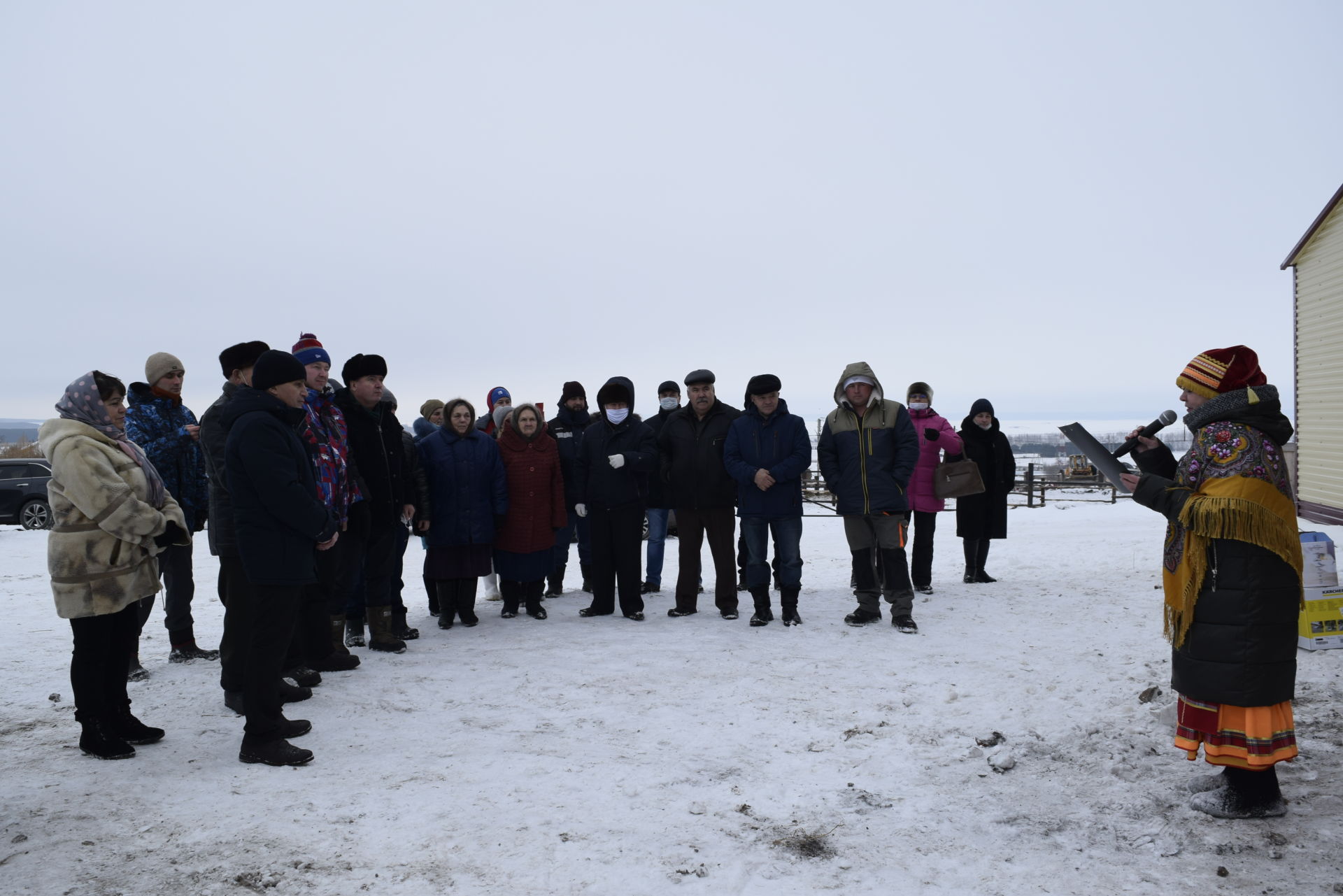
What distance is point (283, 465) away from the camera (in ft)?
11.8

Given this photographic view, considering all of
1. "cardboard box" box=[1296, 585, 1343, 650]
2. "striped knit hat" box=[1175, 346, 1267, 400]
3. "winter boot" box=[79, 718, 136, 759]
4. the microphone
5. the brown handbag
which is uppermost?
"striped knit hat" box=[1175, 346, 1267, 400]

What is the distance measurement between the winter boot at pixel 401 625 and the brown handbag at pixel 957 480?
188 inches

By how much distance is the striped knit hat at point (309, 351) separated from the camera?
16.7ft

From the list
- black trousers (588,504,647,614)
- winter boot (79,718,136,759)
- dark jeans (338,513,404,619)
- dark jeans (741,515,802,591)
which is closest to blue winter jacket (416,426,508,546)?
dark jeans (338,513,404,619)

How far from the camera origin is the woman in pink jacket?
303 inches

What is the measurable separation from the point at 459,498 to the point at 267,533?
279 centimetres

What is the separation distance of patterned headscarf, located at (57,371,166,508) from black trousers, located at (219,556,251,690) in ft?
1.75

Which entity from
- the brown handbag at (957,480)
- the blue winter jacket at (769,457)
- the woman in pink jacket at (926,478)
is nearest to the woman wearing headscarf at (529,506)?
the blue winter jacket at (769,457)

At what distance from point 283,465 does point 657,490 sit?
4297 mm

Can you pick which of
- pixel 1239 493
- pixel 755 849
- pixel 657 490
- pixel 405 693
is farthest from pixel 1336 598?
pixel 405 693

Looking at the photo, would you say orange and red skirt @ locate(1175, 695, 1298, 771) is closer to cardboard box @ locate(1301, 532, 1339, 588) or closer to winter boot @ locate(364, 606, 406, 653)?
cardboard box @ locate(1301, 532, 1339, 588)

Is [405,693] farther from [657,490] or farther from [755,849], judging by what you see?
[657,490]

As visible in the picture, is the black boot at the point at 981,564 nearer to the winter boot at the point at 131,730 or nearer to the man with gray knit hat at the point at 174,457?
the man with gray knit hat at the point at 174,457

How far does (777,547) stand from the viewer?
6.55 m
